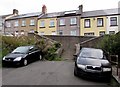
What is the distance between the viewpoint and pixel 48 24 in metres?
41.5

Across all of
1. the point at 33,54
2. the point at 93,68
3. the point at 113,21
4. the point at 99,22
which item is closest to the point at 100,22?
the point at 99,22

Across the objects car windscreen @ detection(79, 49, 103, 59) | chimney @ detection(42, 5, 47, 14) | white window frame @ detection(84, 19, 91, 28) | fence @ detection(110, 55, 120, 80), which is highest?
chimney @ detection(42, 5, 47, 14)

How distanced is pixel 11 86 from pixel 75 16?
31.0 meters

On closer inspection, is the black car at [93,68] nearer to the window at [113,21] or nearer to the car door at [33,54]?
the car door at [33,54]

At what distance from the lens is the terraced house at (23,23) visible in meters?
43.6

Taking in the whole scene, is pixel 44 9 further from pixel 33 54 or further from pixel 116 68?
pixel 116 68

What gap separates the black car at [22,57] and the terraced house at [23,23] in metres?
26.2

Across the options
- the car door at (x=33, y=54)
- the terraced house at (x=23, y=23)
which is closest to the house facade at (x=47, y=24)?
the terraced house at (x=23, y=23)

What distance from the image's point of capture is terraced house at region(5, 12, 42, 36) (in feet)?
143

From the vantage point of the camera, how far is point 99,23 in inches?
1437

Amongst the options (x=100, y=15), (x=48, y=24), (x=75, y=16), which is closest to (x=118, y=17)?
(x=100, y=15)

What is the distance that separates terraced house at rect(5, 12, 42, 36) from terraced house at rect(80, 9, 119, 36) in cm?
1100

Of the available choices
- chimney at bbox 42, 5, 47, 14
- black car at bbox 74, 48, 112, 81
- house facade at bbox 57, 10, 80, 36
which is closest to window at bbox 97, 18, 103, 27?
house facade at bbox 57, 10, 80, 36

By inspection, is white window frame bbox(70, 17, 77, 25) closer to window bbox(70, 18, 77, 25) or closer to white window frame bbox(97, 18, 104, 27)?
window bbox(70, 18, 77, 25)
